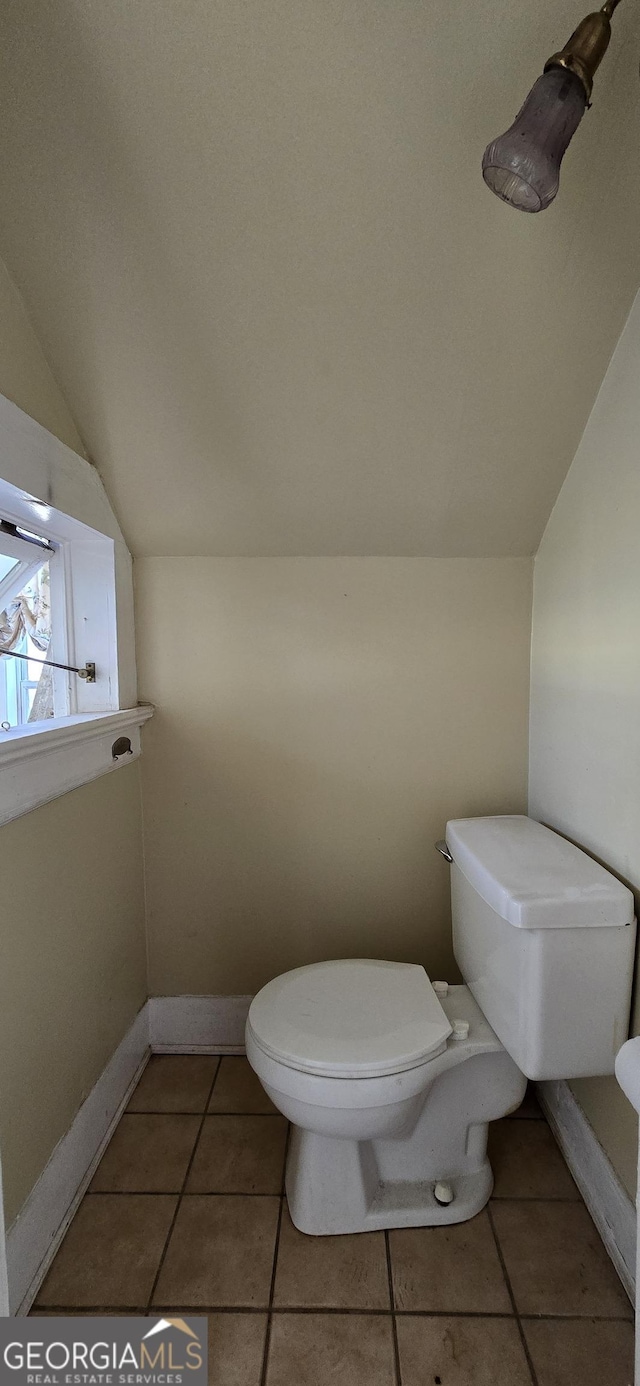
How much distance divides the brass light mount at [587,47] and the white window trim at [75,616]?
0.84 meters

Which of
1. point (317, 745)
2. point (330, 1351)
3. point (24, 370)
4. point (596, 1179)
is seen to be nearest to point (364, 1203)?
point (330, 1351)

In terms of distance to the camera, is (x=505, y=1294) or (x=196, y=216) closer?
(x=196, y=216)

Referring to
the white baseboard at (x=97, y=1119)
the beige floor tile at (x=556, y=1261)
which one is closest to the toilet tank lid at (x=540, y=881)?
the beige floor tile at (x=556, y=1261)

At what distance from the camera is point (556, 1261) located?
108 cm

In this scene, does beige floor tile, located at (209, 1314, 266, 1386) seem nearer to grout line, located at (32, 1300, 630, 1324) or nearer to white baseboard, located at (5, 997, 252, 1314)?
grout line, located at (32, 1300, 630, 1324)

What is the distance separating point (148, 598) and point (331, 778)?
0.69 metres

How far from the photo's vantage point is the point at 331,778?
1591 millimetres

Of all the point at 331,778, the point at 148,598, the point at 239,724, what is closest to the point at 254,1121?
the point at 331,778

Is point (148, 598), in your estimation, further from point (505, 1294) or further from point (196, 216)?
point (505, 1294)

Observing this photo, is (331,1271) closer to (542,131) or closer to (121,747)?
(121,747)

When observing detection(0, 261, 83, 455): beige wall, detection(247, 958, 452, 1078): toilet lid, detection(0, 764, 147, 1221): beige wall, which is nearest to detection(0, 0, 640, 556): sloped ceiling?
detection(0, 261, 83, 455): beige wall

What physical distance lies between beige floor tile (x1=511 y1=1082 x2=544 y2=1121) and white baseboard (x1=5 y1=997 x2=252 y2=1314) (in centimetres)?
74

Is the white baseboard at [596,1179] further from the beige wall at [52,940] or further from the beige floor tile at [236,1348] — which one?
the beige wall at [52,940]

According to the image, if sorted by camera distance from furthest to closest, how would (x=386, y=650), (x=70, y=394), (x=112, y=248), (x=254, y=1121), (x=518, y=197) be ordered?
(x=386, y=650) → (x=254, y=1121) → (x=70, y=394) → (x=112, y=248) → (x=518, y=197)
